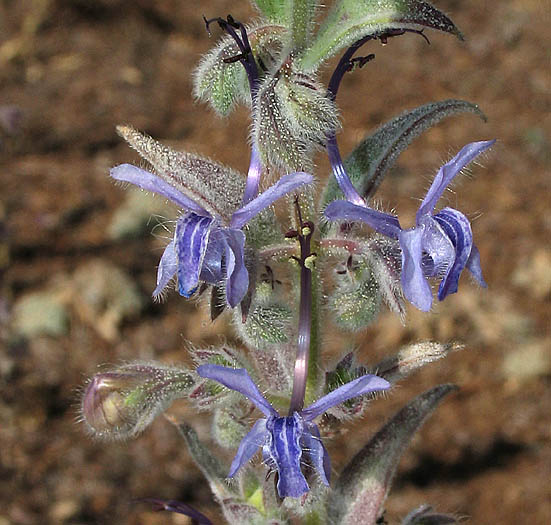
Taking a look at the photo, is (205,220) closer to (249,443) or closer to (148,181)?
(148,181)

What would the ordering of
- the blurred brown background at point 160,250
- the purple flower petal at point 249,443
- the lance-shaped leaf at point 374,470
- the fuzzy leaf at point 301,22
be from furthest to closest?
the blurred brown background at point 160,250, the lance-shaped leaf at point 374,470, the fuzzy leaf at point 301,22, the purple flower petal at point 249,443

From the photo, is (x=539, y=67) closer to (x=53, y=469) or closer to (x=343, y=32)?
(x=53, y=469)

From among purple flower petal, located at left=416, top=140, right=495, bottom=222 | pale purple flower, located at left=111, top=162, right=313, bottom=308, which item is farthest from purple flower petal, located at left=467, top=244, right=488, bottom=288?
pale purple flower, located at left=111, top=162, right=313, bottom=308

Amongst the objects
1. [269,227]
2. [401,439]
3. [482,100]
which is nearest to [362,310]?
[269,227]

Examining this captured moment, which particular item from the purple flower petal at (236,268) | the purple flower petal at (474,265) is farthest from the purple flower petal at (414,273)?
the purple flower petal at (236,268)

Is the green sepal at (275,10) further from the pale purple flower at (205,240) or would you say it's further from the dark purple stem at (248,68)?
the pale purple flower at (205,240)
